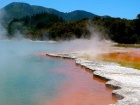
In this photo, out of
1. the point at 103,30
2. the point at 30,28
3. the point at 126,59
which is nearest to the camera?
the point at 126,59

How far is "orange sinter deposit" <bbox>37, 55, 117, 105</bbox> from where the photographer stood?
1909 centimetres

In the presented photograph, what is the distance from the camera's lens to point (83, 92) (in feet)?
71.6

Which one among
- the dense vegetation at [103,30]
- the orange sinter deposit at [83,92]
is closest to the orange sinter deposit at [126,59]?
the orange sinter deposit at [83,92]

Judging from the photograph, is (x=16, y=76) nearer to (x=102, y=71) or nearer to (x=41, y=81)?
(x=41, y=81)

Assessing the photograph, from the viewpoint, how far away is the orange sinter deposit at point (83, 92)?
19.1 metres

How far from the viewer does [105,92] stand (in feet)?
72.1

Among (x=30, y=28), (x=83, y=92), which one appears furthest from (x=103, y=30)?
(x=83, y=92)

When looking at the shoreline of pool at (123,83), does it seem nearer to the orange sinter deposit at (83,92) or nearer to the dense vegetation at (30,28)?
the orange sinter deposit at (83,92)

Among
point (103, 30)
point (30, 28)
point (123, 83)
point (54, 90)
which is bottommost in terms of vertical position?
point (54, 90)

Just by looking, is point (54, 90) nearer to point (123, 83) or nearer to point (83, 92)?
point (83, 92)

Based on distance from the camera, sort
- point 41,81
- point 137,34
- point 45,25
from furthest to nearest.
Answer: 1. point 45,25
2. point 137,34
3. point 41,81

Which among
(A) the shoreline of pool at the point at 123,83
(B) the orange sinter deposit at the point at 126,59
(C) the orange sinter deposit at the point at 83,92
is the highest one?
(B) the orange sinter deposit at the point at 126,59

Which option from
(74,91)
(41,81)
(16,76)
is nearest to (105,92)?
(74,91)

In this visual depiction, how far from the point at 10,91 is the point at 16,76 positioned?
6866 millimetres
